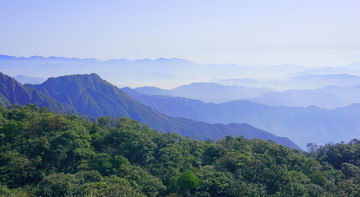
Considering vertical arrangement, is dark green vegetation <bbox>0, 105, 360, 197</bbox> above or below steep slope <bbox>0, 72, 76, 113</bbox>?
above

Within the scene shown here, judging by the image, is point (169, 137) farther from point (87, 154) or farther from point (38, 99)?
point (38, 99)

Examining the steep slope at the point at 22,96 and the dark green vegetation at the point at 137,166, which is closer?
the dark green vegetation at the point at 137,166

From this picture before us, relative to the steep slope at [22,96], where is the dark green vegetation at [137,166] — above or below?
above

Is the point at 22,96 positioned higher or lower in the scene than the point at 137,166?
lower

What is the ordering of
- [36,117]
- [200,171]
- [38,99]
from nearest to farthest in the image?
1. [200,171]
2. [36,117]
3. [38,99]

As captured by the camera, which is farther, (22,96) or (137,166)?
(22,96)

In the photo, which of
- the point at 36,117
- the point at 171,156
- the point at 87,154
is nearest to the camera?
the point at 87,154

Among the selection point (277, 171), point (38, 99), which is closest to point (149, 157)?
point (277, 171)

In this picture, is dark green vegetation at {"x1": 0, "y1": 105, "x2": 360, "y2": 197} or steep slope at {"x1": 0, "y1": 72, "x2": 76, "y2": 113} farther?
steep slope at {"x1": 0, "y1": 72, "x2": 76, "y2": 113}
